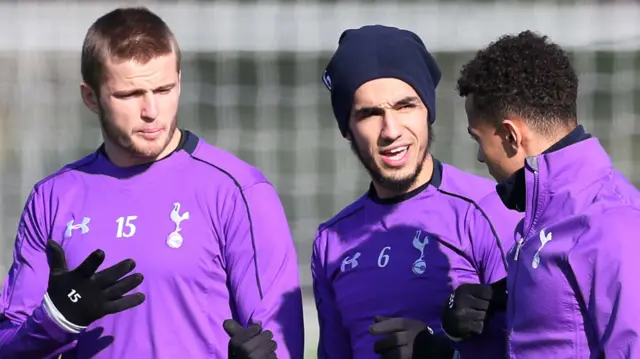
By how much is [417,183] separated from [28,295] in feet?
3.92

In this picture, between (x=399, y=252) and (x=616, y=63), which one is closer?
(x=399, y=252)

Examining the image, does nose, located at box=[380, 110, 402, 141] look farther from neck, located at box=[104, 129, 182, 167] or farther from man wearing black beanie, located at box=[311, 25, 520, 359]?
neck, located at box=[104, 129, 182, 167]

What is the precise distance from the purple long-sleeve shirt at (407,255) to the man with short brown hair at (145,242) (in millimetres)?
174

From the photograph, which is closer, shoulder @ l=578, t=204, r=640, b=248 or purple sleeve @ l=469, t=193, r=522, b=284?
shoulder @ l=578, t=204, r=640, b=248

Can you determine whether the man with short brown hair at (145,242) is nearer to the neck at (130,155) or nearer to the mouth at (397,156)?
the neck at (130,155)

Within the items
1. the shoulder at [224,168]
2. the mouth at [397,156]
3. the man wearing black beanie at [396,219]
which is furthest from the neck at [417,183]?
the shoulder at [224,168]

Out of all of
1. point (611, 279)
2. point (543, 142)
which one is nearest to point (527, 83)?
point (543, 142)

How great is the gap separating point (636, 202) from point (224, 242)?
1.23 meters

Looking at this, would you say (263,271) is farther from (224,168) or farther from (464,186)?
(464,186)

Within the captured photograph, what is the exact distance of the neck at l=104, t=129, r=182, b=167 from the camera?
12.2ft

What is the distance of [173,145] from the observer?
147 inches

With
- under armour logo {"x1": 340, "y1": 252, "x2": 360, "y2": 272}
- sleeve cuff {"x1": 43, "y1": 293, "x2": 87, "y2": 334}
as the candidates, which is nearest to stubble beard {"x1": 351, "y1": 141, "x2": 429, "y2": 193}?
under armour logo {"x1": 340, "y1": 252, "x2": 360, "y2": 272}

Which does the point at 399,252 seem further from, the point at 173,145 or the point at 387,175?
the point at 173,145

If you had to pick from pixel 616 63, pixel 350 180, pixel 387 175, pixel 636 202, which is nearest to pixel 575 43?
pixel 616 63
